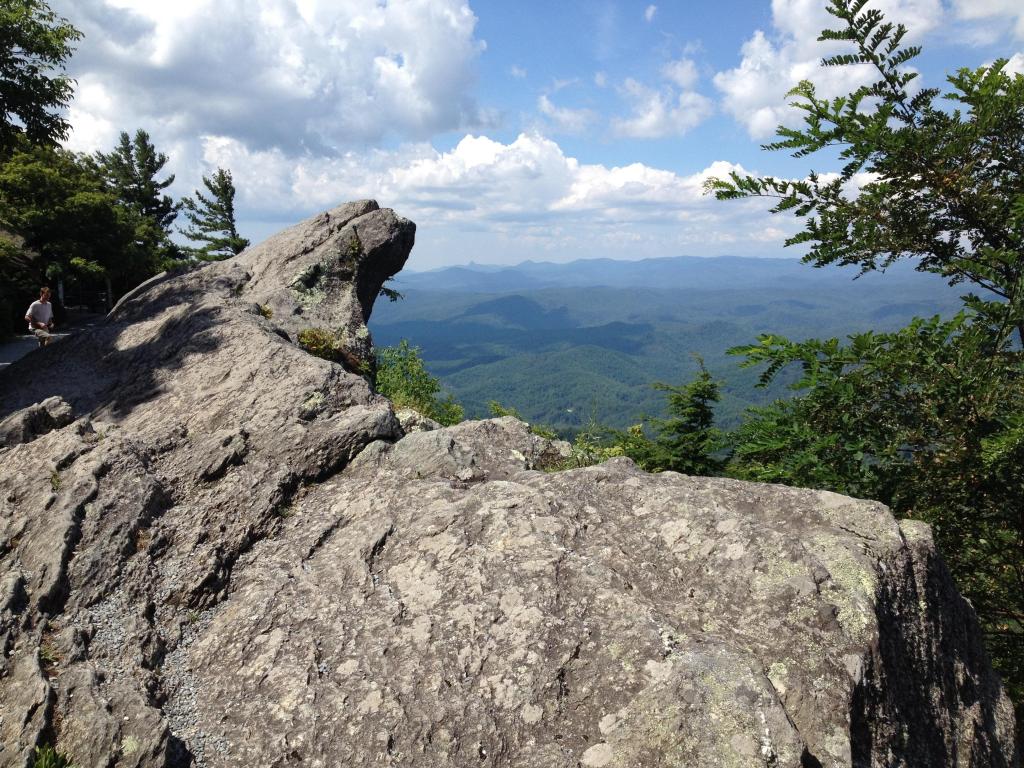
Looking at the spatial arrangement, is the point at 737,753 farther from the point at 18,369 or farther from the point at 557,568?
the point at 18,369

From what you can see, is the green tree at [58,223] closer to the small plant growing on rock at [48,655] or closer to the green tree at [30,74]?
the green tree at [30,74]

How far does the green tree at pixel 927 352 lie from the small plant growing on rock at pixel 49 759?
8.08m

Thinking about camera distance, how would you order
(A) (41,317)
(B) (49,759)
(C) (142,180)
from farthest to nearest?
(C) (142,180) < (A) (41,317) < (B) (49,759)

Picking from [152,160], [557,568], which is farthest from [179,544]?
[152,160]

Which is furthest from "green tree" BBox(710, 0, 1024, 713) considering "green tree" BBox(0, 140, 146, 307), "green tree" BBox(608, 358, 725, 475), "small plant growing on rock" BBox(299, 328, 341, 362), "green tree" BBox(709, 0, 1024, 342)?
"green tree" BBox(0, 140, 146, 307)

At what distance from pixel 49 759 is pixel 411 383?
17.3m

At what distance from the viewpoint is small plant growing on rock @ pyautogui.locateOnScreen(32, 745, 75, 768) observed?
15.2 feet

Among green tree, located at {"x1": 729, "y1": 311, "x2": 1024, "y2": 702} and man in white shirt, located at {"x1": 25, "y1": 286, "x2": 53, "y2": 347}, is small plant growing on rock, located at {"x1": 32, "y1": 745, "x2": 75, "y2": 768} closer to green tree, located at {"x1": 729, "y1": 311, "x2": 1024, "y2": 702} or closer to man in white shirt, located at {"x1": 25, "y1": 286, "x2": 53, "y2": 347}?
green tree, located at {"x1": 729, "y1": 311, "x2": 1024, "y2": 702}

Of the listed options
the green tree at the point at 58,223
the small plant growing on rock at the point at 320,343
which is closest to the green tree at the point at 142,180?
the green tree at the point at 58,223

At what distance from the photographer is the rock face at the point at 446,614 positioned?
5.19m

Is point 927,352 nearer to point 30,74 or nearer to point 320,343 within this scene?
point 320,343

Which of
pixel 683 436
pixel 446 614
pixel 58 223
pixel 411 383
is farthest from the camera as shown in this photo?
pixel 58 223

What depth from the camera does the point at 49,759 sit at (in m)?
4.68

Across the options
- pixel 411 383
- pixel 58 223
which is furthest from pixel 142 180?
pixel 411 383
